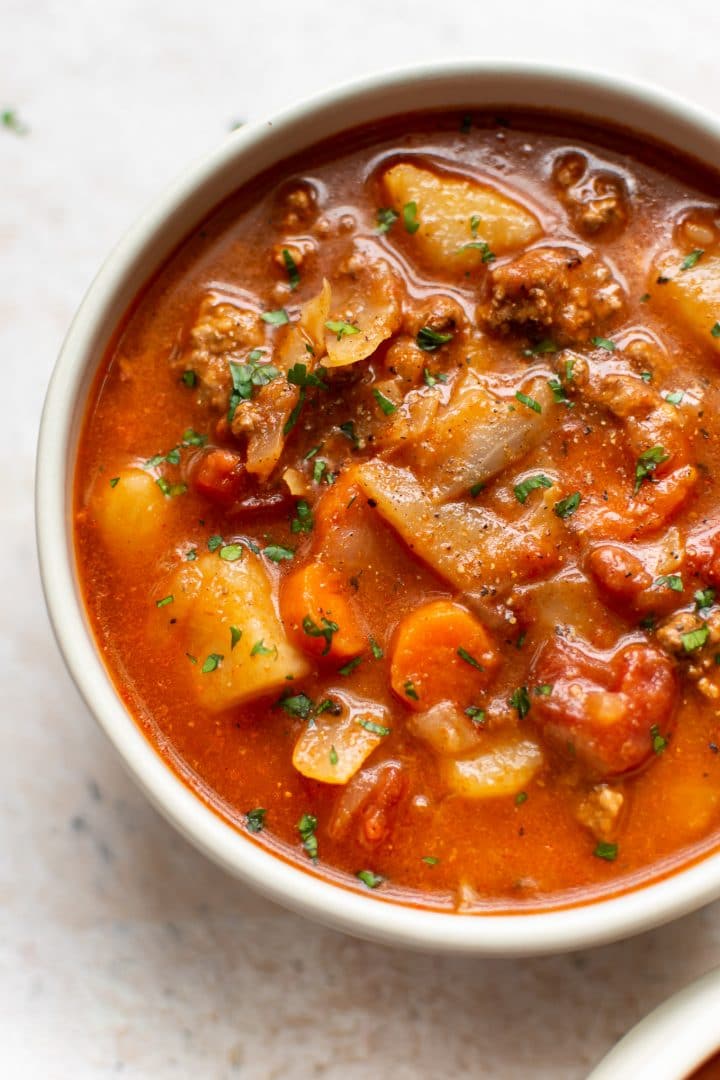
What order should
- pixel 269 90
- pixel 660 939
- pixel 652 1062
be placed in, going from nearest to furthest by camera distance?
pixel 652 1062 < pixel 660 939 < pixel 269 90

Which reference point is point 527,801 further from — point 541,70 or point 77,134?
point 77,134

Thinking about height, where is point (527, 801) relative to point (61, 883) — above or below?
above

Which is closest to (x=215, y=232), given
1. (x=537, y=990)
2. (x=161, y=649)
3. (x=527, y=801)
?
(x=161, y=649)

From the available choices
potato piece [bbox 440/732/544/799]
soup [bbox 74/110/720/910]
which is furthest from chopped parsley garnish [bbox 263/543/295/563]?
potato piece [bbox 440/732/544/799]

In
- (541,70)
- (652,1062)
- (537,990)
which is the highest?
(541,70)

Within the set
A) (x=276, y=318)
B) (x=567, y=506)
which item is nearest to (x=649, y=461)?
(x=567, y=506)

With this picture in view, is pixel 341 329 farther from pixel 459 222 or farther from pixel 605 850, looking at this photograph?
pixel 605 850

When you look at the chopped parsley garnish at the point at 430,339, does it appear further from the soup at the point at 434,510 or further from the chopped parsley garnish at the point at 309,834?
the chopped parsley garnish at the point at 309,834
